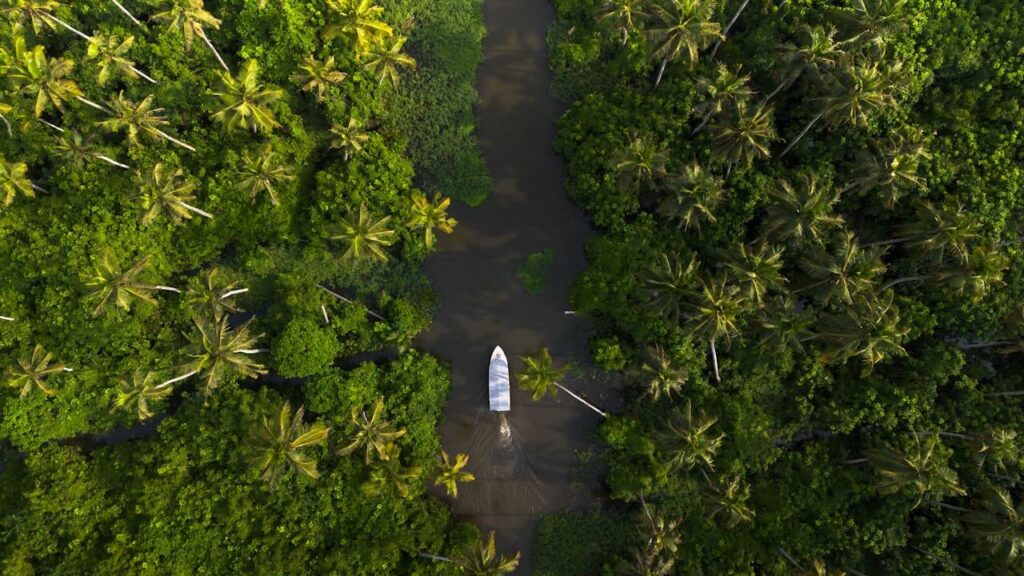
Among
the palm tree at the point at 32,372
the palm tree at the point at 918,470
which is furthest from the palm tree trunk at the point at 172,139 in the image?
the palm tree at the point at 918,470

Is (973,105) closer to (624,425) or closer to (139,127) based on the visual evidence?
(624,425)

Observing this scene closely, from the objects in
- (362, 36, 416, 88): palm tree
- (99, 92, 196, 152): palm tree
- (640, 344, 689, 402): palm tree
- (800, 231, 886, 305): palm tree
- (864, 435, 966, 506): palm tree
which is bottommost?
(864, 435, 966, 506): palm tree

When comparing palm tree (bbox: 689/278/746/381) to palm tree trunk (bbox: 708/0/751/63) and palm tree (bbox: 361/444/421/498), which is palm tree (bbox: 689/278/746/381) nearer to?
palm tree trunk (bbox: 708/0/751/63)

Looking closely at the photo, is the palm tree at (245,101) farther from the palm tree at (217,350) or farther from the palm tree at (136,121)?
the palm tree at (217,350)

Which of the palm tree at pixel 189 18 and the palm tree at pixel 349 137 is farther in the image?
the palm tree at pixel 349 137

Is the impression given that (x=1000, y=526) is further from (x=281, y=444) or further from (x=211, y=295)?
(x=211, y=295)

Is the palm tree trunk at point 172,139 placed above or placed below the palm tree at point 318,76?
below

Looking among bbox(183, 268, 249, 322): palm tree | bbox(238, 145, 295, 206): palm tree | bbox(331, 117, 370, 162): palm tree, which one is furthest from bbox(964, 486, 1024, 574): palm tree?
bbox(238, 145, 295, 206): palm tree
